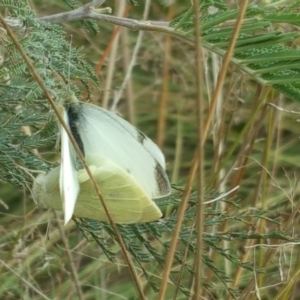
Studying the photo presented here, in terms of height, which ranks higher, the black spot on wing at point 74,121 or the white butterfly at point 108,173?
the black spot on wing at point 74,121

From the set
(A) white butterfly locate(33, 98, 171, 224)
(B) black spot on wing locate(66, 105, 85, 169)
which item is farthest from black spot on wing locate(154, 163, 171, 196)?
(B) black spot on wing locate(66, 105, 85, 169)

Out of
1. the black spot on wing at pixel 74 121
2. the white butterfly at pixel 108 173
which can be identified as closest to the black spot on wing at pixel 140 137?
the white butterfly at pixel 108 173

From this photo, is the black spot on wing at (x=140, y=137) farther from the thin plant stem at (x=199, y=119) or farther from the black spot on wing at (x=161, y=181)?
the thin plant stem at (x=199, y=119)

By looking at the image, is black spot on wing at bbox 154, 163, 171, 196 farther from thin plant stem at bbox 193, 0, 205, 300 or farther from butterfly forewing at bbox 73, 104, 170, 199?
thin plant stem at bbox 193, 0, 205, 300

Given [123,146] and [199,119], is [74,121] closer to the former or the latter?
[123,146]

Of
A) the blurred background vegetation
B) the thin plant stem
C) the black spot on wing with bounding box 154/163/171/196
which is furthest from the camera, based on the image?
the black spot on wing with bounding box 154/163/171/196

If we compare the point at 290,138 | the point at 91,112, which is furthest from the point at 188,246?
the point at 290,138

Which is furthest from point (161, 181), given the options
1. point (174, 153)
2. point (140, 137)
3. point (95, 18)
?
point (174, 153)
